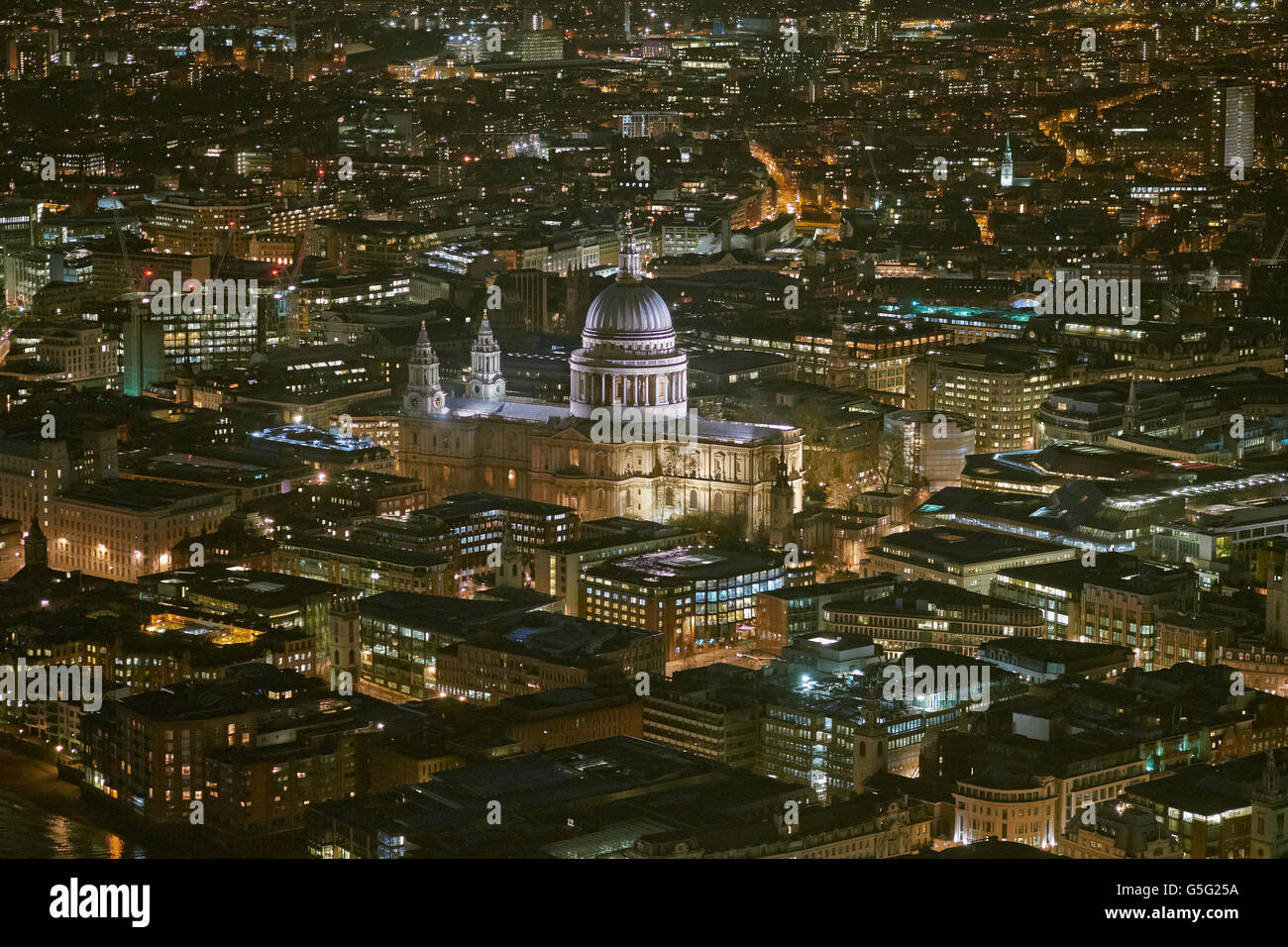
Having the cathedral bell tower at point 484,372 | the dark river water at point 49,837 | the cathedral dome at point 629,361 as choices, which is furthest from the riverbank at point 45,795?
the cathedral bell tower at point 484,372

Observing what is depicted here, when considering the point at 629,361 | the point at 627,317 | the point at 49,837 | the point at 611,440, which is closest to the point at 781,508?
the point at 611,440

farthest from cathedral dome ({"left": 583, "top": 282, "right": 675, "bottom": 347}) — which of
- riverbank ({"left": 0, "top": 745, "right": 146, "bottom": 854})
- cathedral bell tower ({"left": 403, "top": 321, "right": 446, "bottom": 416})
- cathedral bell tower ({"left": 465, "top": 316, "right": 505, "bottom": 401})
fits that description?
riverbank ({"left": 0, "top": 745, "right": 146, "bottom": 854})

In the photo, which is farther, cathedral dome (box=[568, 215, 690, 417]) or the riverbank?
cathedral dome (box=[568, 215, 690, 417])

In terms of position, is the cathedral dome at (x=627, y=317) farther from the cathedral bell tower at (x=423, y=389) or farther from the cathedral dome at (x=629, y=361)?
the cathedral bell tower at (x=423, y=389)

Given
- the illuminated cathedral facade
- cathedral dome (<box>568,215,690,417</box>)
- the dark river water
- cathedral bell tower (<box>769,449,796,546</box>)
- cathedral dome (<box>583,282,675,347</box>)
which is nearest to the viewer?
the dark river water

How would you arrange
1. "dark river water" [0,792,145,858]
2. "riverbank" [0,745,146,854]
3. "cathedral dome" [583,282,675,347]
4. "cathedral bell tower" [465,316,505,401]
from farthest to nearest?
"cathedral bell tower" [465,316,505,401] < "cathedral dome" [583,282,675,347] < "riverbank" [0,745,146,854] < "dark river water" [0,792,145,858]

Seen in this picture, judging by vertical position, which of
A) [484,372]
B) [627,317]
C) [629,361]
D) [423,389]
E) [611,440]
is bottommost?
[611,440]

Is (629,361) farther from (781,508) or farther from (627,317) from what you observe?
(781,508)

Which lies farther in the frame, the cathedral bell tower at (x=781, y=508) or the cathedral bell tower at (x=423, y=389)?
the cathedral bell tower at (x=423, y=389)

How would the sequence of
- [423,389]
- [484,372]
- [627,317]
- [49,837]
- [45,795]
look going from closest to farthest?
[49,837], [45,795], [627,317], [423,389], [484,372]

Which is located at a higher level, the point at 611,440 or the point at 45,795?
the point at 611,440

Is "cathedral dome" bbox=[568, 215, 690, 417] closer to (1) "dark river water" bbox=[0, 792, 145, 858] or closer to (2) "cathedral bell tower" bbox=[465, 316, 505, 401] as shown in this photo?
(2) "cathedral bell tower" bbox=[465, 316, 505, 401]

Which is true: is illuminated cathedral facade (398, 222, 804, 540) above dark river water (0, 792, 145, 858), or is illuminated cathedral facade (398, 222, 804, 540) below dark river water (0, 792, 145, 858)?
above
